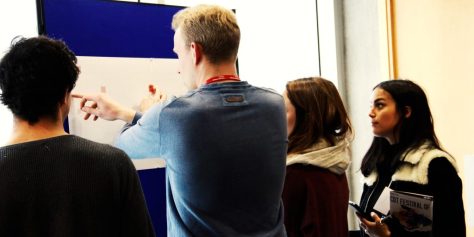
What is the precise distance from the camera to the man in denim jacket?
1.22m

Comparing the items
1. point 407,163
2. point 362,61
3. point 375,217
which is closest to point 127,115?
point 375,217

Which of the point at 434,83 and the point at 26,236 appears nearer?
the point at 26,236

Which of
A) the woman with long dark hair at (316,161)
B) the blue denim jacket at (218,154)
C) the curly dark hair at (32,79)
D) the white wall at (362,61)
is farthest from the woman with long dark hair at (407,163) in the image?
the curly dark hair at (32,79)

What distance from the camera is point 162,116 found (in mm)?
1226

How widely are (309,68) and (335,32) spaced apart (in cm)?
31

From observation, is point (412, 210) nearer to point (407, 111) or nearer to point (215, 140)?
point (407, 111)

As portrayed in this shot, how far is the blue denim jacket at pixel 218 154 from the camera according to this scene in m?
1.21

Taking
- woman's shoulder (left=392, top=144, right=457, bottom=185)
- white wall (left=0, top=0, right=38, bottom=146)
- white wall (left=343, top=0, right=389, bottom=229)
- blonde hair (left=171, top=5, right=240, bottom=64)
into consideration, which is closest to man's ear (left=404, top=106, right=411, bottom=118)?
woman's shoulder (left=392, top=144, right=457, bottom=185)

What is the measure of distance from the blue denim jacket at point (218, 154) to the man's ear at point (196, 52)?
86 millimetres

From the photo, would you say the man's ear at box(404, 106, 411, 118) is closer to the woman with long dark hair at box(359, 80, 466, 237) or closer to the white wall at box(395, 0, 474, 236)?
the woman with long dark hair at box(359, 80, 466, 237)

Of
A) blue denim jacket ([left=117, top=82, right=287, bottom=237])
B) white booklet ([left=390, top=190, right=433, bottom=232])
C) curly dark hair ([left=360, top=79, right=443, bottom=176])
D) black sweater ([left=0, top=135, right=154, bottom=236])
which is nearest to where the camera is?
black sweater ([left=0, top=135, right=154, bottom=236])

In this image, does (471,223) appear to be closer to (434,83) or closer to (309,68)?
(434,83)

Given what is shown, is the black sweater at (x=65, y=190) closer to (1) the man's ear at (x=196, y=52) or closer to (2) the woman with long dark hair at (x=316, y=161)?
(1) the man's ear at (x=196, y=52)

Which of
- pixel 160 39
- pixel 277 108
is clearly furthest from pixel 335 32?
pixel 277 108
